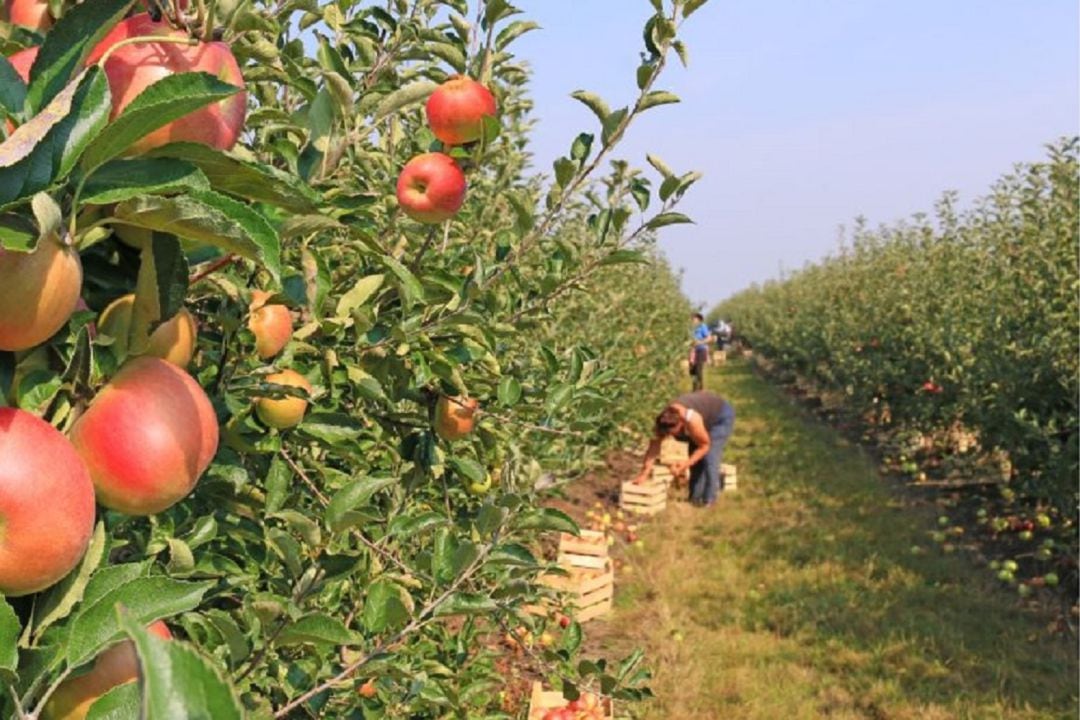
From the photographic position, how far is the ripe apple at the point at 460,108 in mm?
1470

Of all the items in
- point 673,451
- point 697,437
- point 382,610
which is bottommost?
point 673,451

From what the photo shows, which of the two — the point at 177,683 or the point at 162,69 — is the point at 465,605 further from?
the point at 177,683

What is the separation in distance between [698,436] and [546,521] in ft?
24.5

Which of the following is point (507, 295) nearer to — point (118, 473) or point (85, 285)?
point (85, 285)

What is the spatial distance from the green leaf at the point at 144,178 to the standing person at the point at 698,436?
8.25 m

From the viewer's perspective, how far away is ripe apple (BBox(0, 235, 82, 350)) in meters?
0.63

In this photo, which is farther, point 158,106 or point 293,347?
point 293,347

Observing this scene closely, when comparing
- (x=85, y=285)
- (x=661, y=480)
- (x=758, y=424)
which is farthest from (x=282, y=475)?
(x=758, y=424)

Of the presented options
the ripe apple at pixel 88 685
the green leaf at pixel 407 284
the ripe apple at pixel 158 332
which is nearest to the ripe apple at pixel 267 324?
the green leaf at pixel 407 284

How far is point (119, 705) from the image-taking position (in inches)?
→ 24.9

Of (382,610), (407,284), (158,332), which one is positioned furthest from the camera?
(407,284)

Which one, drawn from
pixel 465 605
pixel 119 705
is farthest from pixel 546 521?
pixel 119 705

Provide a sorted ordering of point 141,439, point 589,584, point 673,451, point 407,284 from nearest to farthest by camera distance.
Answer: point 141,439 < point 407,284 < point 589,584 < point 673,451

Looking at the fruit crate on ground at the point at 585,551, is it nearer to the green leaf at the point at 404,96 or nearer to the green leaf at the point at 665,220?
the green leaf at the point at 665,220
